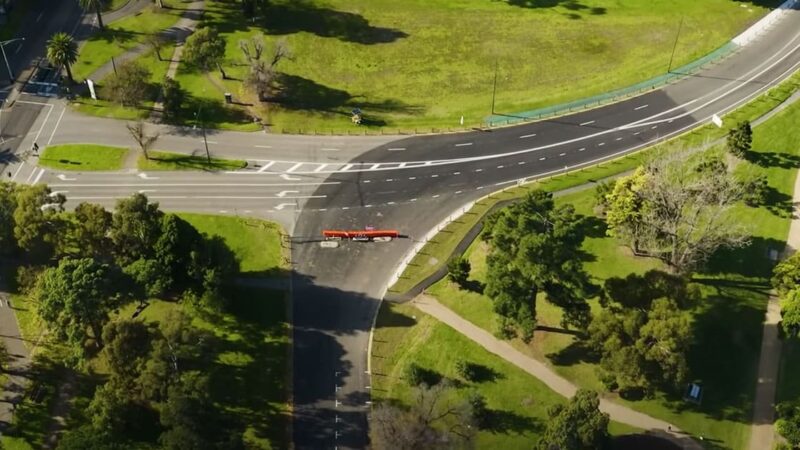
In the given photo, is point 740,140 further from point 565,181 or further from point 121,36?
point 121,36

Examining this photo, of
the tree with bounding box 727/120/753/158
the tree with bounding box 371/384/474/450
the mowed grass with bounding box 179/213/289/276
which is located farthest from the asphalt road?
the tree with bounding box 727/120/753/158

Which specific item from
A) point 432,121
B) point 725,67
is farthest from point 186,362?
point 725,67

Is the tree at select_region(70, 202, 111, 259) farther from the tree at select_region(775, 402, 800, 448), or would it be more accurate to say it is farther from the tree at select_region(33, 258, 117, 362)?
the tree at select_region(775, 402, 800, 448)

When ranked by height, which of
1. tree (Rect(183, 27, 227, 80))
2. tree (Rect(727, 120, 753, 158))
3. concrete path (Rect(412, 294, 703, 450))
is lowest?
concrete path (Rect(412, 294, 703, 450))

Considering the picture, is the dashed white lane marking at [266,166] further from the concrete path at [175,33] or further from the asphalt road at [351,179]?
the concrete path at [175,33]

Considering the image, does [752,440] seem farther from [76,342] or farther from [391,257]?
[76,342]

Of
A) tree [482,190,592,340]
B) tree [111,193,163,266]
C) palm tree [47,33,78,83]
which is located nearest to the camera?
tree [482,190,592,340]
